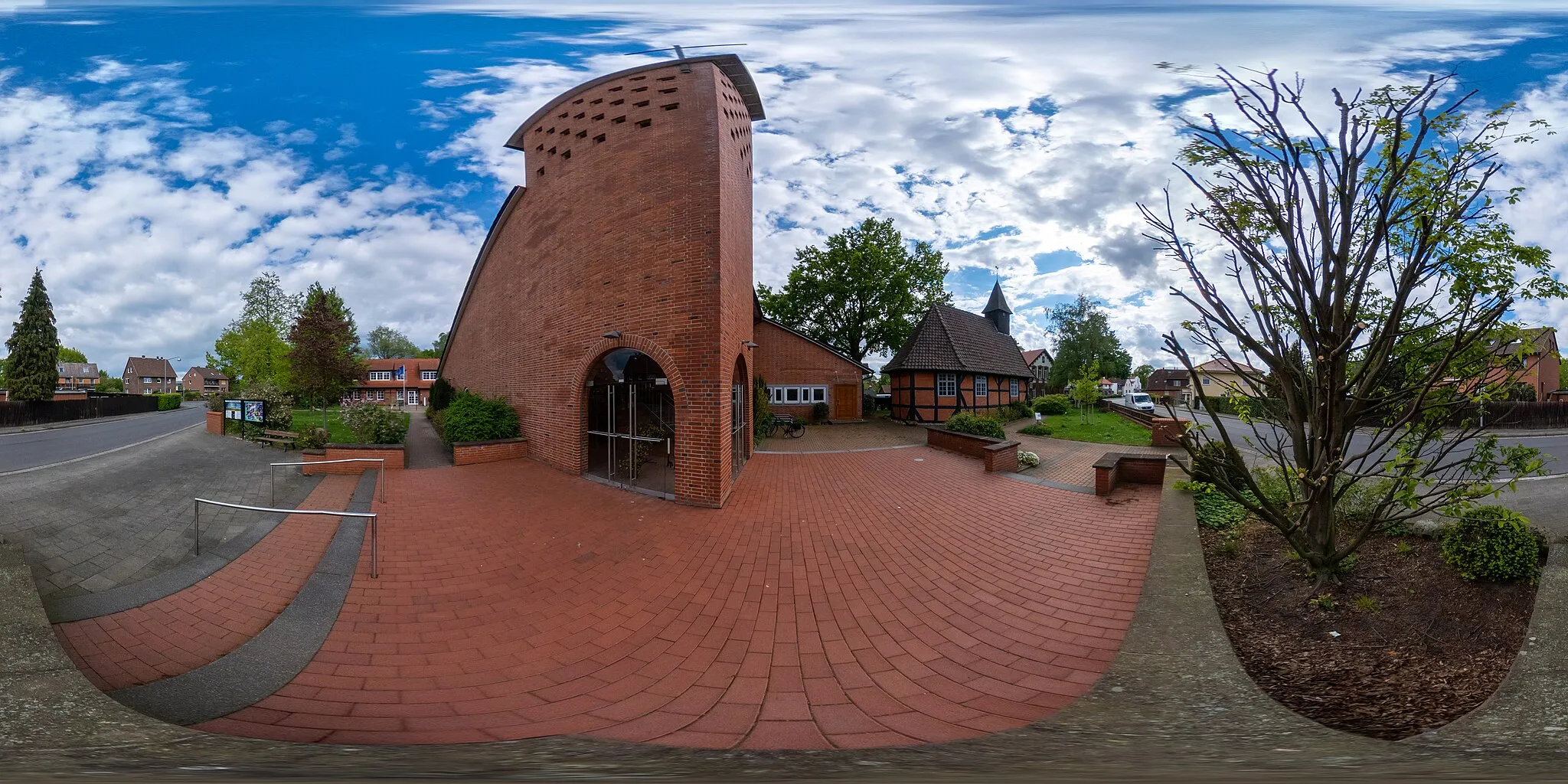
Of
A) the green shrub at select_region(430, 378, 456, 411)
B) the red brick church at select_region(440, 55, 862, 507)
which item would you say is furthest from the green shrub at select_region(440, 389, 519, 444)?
the green shrub at select_region(430, 378, 456, 411)

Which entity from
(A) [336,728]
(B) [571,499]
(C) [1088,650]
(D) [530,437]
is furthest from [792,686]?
(D) [530,437]

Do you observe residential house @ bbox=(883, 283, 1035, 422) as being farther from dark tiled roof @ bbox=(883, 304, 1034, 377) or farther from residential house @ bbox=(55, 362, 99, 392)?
residential house @ bbox=(55, 362, 99, 392)

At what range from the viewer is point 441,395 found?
21547 mm

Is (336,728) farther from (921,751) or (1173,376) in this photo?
(1173,376)

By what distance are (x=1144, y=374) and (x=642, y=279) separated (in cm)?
9171

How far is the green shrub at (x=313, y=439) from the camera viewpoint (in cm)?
979

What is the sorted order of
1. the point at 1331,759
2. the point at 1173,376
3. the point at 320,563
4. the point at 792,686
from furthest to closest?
the point at 1173,376
the point at 320,563
the point at 792,686
the point at 1331,759

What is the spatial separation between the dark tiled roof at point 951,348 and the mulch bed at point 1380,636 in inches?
756

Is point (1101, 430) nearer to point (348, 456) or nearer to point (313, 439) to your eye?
point (348, 456)

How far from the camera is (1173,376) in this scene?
75.6 meters

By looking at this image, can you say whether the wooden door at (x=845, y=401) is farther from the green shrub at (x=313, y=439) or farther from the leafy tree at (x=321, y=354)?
the leafy tree at (x=321, y=354)

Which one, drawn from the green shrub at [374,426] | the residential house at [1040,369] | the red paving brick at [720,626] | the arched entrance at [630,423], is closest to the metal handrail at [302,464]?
the red paving brick at [720,626]

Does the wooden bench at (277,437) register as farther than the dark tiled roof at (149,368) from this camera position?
No

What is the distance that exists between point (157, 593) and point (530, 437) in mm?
8075
